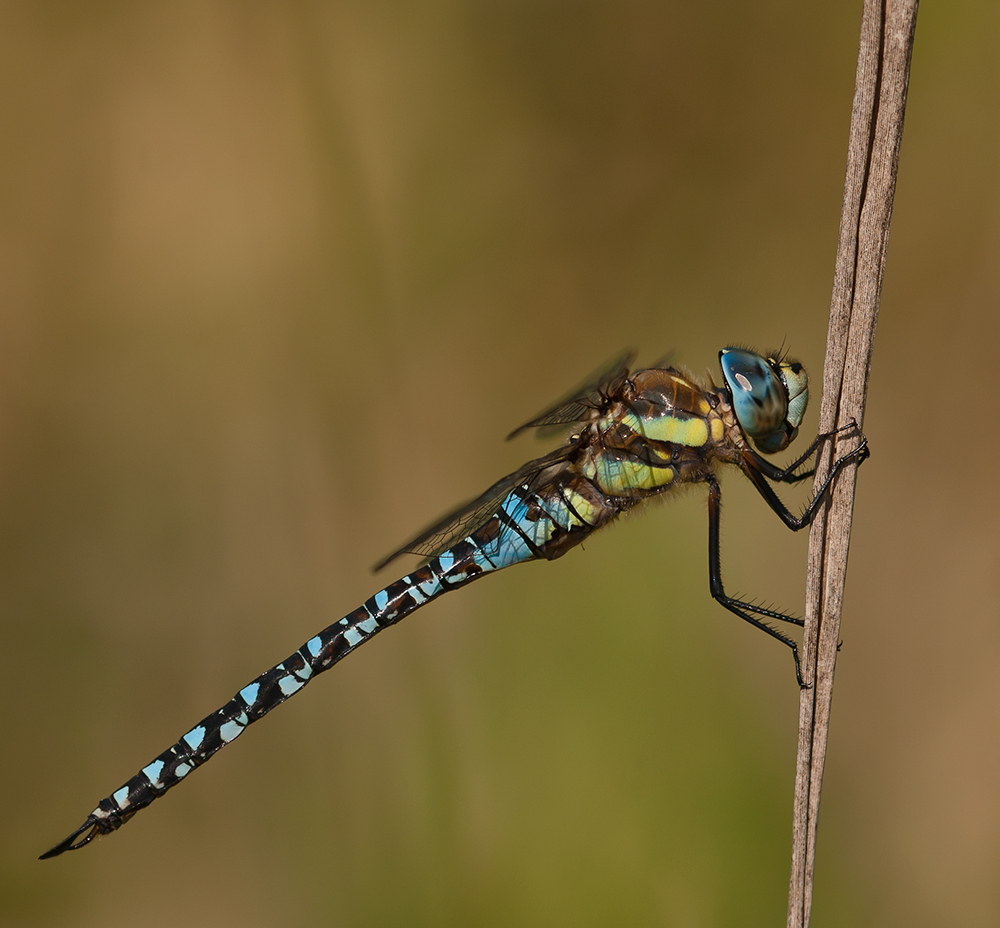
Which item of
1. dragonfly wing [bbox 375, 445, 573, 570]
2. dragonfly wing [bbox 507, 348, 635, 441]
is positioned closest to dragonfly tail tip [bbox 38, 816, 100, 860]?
dragonfly wing [bbox 375, 445, 573, 570]

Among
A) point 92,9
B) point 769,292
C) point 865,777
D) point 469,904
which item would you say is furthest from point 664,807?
point 92,9

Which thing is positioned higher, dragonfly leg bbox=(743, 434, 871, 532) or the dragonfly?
the dragonfly

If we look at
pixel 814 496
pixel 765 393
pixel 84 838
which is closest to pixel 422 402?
pixel 765 393

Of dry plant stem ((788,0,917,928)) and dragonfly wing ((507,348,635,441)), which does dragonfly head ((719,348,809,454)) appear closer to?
dragonfly wing ((507,348,635,441))

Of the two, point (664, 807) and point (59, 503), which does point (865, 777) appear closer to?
point (664, 807)

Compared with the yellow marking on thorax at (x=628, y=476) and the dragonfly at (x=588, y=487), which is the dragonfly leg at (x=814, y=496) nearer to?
the dragonfly at (x=588, y=487)

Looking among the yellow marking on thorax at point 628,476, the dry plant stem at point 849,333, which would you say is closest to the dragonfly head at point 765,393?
the yellow marking on thorax at point 628,476

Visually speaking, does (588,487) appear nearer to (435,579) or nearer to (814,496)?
(435,579)
